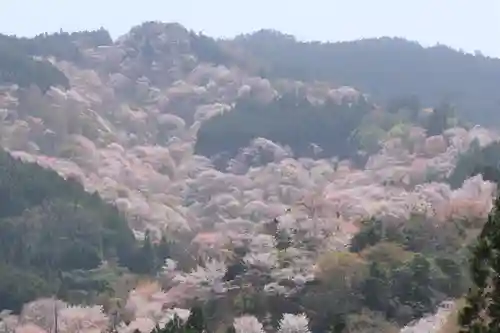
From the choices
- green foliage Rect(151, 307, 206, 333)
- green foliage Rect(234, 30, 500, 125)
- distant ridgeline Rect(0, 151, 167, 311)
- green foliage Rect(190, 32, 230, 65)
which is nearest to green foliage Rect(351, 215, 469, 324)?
green foliage Rect(151, 307, 206, 333)

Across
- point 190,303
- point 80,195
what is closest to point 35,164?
point 80,195

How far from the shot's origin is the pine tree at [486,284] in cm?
1027

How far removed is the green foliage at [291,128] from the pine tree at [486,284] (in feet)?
112

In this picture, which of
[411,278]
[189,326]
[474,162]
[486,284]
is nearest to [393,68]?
[474,162]

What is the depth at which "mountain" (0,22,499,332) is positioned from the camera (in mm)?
19859

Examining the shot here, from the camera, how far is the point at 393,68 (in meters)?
70.2

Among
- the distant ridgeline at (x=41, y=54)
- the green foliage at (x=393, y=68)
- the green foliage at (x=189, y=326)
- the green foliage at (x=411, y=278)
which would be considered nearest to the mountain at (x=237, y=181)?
the green foliage at (x=411, y=278)

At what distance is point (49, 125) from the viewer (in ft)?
146

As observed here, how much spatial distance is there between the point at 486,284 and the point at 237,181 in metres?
31.1

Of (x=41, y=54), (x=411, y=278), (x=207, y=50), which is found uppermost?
(x=207, y=50)

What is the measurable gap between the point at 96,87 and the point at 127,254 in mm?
26718

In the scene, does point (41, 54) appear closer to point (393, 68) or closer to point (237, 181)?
point (237, 181)

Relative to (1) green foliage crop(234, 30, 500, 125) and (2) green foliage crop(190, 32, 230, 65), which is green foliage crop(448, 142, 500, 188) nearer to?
(1) green foliage crop(234, 30, 500, 125)

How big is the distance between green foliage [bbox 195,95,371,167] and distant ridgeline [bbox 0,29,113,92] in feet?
27.8
